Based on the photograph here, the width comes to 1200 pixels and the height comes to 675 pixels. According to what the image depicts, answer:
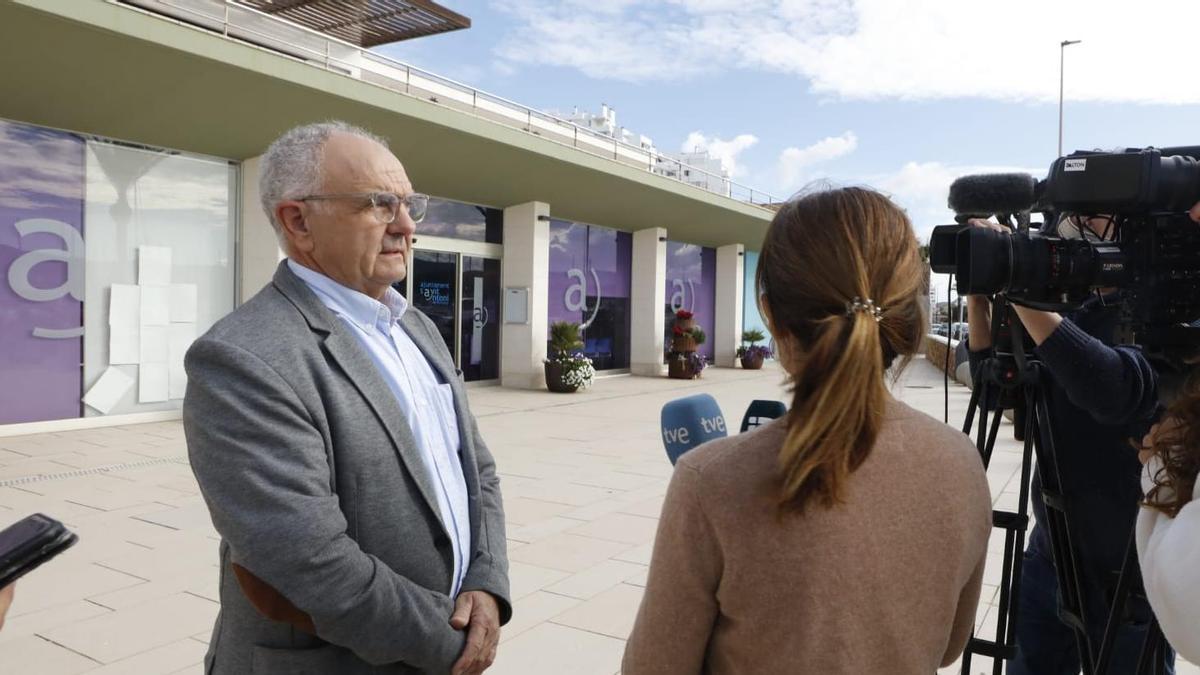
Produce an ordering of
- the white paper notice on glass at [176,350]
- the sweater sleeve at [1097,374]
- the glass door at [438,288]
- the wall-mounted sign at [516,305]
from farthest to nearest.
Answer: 1. the wall-mounted sign at [516,305]
2. the glass door at [438,288]
3. the white paper notice on glass at [176,350]
4. the sweater sleeve at [1097,374]

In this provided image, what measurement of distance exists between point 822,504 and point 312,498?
2.95ft

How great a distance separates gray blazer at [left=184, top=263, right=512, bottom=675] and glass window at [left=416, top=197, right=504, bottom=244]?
1155 cm

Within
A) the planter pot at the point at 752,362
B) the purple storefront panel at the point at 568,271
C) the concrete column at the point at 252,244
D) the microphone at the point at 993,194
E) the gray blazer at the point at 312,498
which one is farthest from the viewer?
the planter pot at the point at 752,362

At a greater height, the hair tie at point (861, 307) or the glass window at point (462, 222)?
the glass window at point (462, 222)

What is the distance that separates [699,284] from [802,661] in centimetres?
2056

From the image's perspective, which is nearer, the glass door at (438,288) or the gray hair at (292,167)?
the gray hair at (292,167)

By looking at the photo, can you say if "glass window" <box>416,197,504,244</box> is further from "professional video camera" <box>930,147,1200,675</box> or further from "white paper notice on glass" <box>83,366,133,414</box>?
"professional video camera" <box>930,147,1200,675</box>

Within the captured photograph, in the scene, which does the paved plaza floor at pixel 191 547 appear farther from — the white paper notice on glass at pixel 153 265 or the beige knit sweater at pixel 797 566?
the white paper notice on glass at pixel 153 265

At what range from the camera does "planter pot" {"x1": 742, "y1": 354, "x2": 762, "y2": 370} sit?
21156 millimetres

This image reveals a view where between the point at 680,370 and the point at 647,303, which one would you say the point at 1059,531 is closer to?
the point at 680,370

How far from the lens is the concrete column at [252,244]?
10133mm

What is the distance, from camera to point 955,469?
4.09 feet

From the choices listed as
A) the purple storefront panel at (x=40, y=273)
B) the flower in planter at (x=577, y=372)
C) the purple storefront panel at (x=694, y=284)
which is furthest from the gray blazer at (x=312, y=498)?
the purple storefront panel at (x=694, y=284)

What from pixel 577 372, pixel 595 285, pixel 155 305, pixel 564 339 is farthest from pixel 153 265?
pixel 595 285
